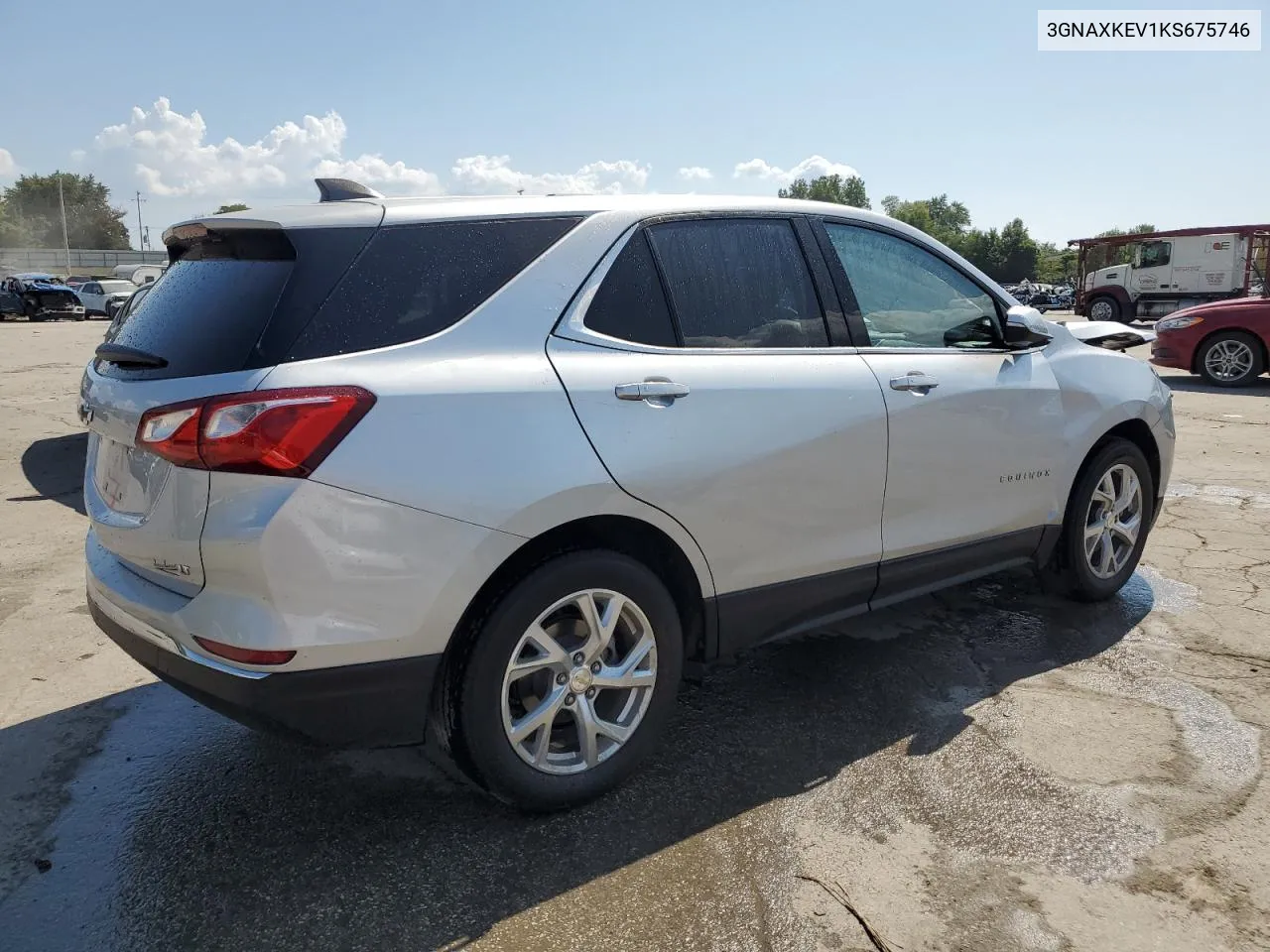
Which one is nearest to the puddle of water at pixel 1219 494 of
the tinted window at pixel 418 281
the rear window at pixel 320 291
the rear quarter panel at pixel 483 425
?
the rear quarter panel at pixel 483 425

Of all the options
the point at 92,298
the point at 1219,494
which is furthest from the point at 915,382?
the point at 92,298

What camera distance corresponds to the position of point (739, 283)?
3193 millimetres

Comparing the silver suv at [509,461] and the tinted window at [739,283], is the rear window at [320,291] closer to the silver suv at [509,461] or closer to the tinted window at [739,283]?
the silver suv at [509,461]

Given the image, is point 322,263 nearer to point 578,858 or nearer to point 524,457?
point 524,457

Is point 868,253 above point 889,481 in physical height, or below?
above

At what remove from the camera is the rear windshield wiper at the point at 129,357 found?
2.52 m

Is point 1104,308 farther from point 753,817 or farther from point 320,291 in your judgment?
point 320,291

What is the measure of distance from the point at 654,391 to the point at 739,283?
2.11ft

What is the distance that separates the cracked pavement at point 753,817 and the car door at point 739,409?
51 centimetres

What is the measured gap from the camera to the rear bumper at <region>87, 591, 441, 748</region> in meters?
2.33

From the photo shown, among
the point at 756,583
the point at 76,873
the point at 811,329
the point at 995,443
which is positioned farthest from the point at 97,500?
the point at 995,443

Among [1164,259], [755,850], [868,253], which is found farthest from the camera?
[1164,259]

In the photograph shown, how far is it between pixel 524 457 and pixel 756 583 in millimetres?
972

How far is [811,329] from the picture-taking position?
332cm
